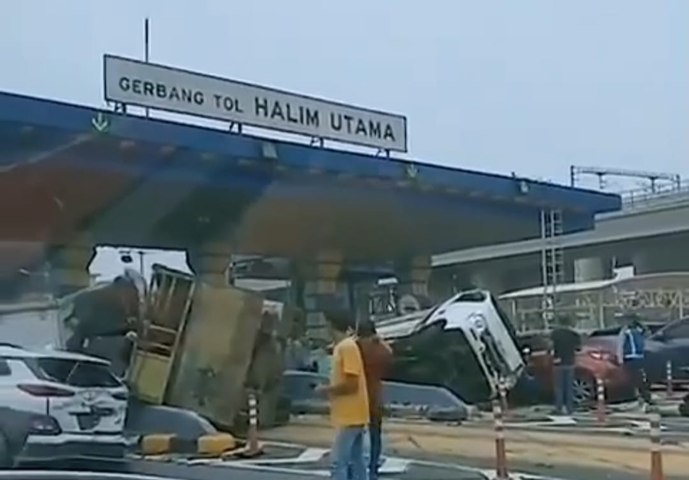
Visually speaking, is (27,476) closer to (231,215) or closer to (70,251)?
(70,251)

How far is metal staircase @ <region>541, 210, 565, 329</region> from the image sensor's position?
22.6 metres

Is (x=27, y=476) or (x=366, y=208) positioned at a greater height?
(x=366, y=208)

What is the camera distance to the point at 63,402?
38.5 feet

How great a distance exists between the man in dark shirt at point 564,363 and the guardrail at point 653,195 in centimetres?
1387

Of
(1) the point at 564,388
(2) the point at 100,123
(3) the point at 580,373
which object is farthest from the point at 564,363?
(2) the point at 100,123

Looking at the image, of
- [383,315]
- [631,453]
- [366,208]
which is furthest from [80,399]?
[366,208]

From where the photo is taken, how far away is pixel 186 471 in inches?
497

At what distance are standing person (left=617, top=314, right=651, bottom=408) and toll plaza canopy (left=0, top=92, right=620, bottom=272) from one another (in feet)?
18.1

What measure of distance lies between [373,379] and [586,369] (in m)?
10.5

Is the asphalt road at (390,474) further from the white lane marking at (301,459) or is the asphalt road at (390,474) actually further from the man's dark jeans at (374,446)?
the man's dark jeans at (374,446)

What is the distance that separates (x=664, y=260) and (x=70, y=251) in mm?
20392

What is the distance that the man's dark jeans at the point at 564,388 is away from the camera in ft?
60.5

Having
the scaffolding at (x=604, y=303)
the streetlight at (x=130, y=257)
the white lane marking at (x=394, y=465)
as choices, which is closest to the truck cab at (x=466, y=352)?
the scaffolding at (x=604, y=303)

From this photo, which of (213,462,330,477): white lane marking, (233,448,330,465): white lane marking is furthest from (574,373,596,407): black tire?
(213,462,330,477): white lane marking
